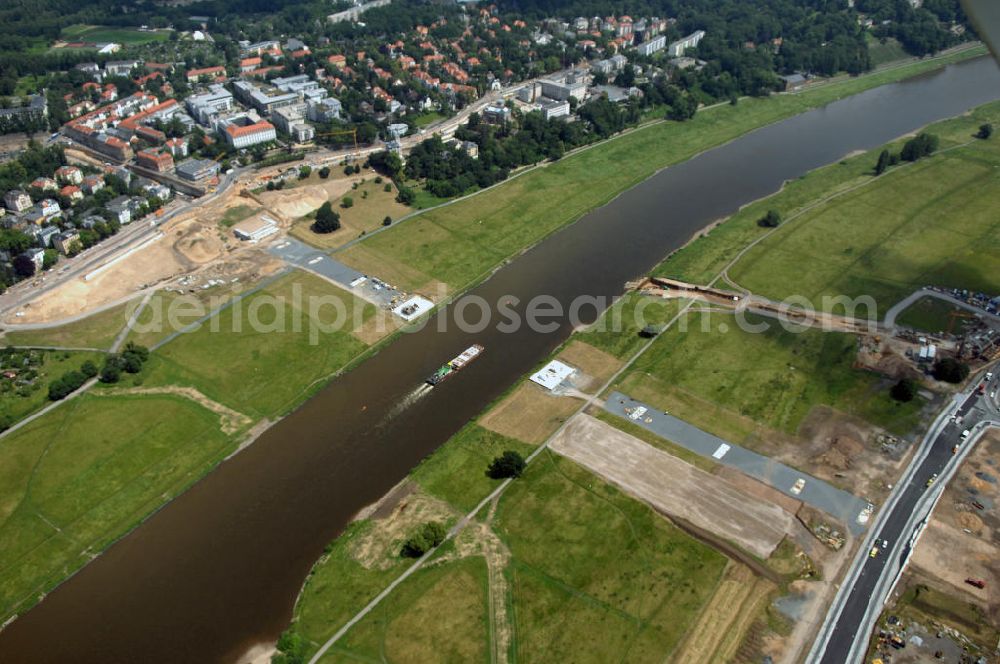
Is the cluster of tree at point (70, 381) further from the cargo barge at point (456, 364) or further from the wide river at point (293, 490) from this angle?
the cargo barge at point (456, 364)

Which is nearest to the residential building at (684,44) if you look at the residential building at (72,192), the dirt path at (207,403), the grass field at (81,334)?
the residential building at (72,192)

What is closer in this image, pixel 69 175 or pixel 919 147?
pixel 69 175

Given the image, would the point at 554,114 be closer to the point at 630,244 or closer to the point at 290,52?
the point at 630,244

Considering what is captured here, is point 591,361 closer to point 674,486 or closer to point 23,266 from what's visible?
point 674,486

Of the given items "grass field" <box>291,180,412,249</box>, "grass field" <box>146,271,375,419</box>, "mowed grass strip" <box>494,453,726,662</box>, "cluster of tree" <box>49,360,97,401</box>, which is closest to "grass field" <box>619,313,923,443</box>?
"mowed grass strip" <box>494,453,726,662</box>

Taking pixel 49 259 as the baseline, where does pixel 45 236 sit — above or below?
above

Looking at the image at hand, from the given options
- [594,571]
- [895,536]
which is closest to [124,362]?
[594,571]
